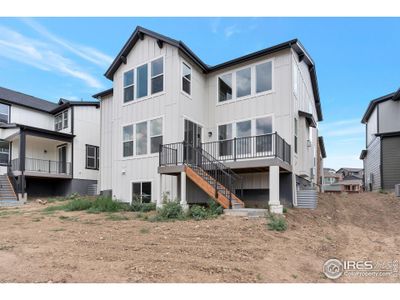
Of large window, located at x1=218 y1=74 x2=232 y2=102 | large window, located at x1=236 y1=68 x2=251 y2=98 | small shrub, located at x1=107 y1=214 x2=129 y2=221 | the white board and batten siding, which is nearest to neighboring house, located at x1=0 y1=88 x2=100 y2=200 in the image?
the white board and batten siding

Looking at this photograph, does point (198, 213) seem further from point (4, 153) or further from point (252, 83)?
point (4, 153)

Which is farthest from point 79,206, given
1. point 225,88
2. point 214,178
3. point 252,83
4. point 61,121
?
point 61,121

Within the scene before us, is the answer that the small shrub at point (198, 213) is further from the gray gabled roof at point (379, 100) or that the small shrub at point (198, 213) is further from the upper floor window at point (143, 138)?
the gray gabled roof at point (379, 100)

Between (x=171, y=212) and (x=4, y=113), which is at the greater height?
(x=4, y=113)

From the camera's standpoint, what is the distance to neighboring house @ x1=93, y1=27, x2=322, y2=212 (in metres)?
12.0

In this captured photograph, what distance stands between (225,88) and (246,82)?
1199 mm

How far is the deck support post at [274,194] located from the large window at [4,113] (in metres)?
21.0

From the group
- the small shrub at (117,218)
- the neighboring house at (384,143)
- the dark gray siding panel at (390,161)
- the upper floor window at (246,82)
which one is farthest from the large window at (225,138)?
the dark gray siding panel at (390,161)

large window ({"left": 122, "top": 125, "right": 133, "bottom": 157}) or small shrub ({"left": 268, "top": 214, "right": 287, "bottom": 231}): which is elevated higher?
large window ({"left": 122, "top": 125, "right": 133, "bottom": 157})

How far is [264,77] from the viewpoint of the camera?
13.1 meters

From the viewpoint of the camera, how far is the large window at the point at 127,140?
1481 cm

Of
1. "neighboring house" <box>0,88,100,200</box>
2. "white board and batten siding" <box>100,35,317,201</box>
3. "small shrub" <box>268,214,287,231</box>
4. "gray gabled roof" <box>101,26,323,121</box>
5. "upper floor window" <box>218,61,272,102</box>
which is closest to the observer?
"small shrub" <box>268,214,287,231</box>

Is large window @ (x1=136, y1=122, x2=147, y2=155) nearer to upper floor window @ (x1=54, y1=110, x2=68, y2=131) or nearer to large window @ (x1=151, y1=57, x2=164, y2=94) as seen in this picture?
large window @ (x1=151, y1=57, x2=164, y2=94)

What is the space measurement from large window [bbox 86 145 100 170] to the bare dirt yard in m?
11.9
